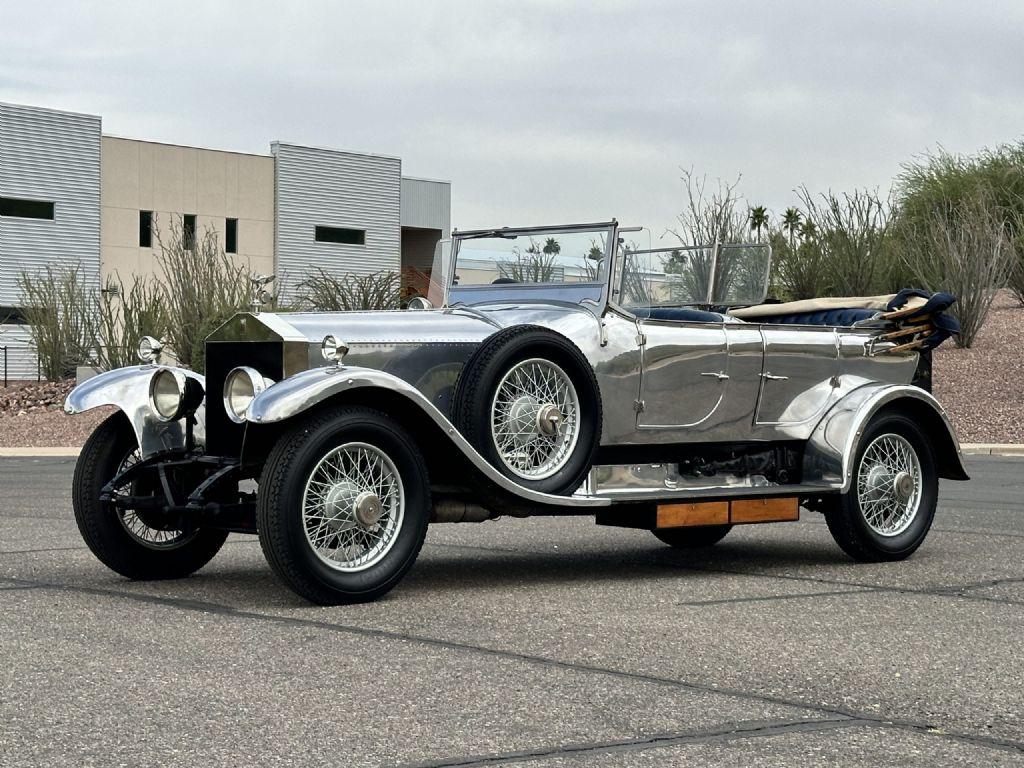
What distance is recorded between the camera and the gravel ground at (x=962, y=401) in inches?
910

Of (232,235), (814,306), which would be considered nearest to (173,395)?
(814,306)

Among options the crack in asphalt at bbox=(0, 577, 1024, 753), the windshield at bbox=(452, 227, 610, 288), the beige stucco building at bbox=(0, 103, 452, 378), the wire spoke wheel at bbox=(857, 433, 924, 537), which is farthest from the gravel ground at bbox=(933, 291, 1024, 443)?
the crack in asphalt at bbox=(0, 577, 1024, 753)

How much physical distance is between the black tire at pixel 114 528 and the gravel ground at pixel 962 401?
15.1m

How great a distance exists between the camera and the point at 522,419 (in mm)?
7699

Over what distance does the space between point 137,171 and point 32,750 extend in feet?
148

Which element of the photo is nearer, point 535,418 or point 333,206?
point 535,418

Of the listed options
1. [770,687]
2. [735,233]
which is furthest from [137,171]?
[770,687]

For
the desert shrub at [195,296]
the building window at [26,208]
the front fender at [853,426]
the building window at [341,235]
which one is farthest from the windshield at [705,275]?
the building window at [341,235]

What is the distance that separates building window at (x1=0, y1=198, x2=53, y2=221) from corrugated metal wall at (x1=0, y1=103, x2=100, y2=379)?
0.64 ft

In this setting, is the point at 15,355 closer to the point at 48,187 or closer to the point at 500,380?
the point at 48,187

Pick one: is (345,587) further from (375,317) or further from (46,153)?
(46,153)

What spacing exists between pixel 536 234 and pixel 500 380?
2.02 m

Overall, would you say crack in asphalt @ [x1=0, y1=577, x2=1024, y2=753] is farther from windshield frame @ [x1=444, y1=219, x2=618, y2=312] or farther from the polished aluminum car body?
windshield frame @ [x1=444, y1=219, x2=618, y2=312]

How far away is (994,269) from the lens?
2842cm
